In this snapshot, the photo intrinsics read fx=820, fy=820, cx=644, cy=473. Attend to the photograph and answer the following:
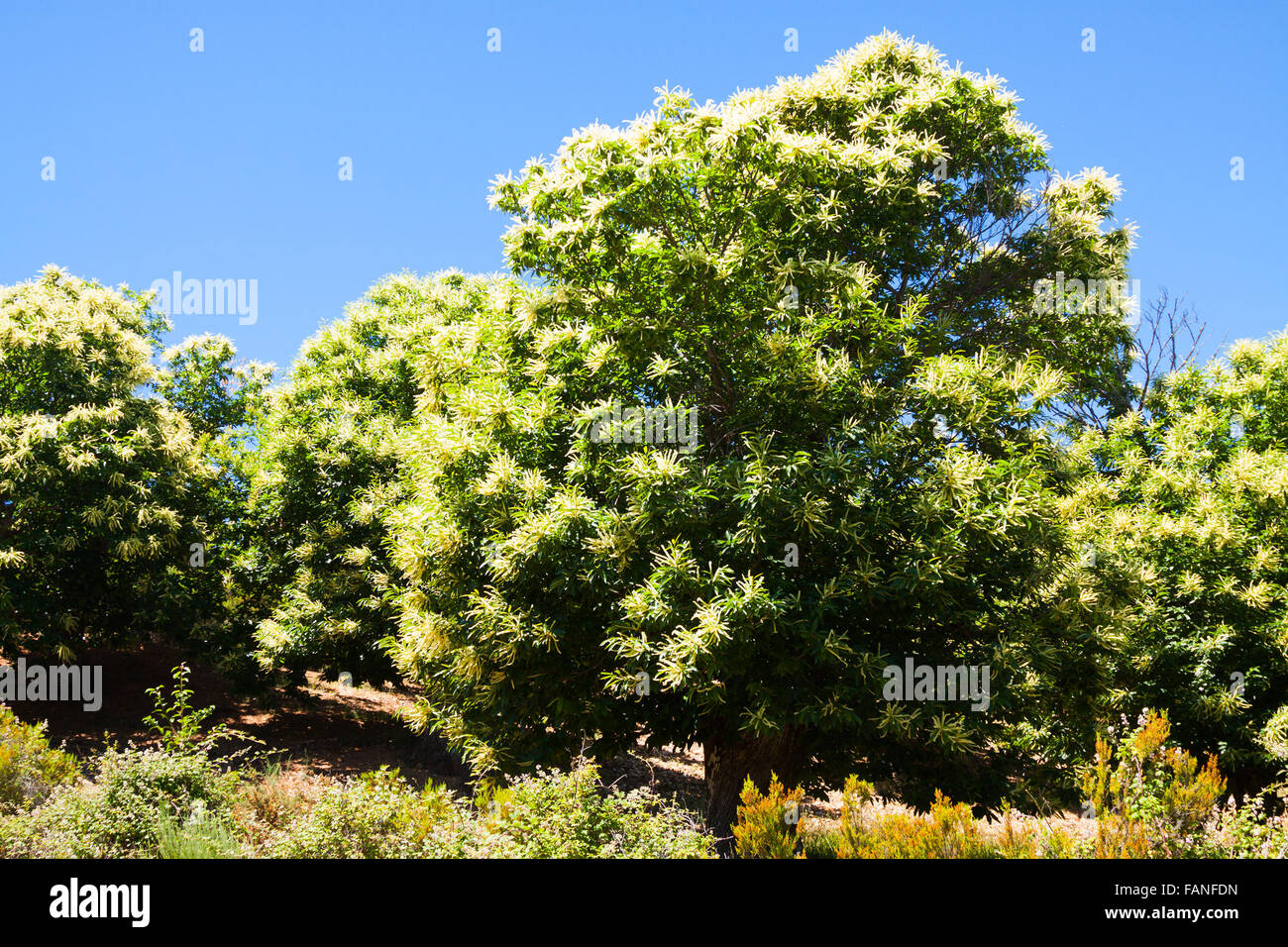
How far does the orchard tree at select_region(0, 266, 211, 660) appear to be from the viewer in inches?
639

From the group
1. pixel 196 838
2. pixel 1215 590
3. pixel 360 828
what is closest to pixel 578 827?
pixel 360 828

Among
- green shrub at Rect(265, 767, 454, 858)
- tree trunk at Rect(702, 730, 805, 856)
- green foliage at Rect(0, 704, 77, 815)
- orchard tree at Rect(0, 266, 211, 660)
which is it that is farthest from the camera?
orchard tree at Rect(0, 266, 211, 660)

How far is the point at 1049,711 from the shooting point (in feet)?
37.0


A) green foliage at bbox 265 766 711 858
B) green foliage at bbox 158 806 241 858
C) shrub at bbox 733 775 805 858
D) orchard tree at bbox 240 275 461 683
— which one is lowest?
green foliage at bbox 158 806 241 858

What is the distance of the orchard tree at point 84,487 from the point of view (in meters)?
16.2

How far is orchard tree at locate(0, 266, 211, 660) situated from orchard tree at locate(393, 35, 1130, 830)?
29.3 ft

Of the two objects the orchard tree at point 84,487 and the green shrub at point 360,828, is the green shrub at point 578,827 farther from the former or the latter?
the orchard tree at point 84,487

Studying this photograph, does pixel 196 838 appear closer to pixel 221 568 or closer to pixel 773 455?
pixel 773 455

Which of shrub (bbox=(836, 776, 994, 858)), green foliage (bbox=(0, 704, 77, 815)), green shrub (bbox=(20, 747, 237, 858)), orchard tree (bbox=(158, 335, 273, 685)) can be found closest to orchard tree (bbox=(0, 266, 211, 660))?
orchard tree (bbox=(158, 335, 273, 685))

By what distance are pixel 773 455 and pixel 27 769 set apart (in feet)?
33.9

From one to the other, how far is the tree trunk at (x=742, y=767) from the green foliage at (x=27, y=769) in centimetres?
828

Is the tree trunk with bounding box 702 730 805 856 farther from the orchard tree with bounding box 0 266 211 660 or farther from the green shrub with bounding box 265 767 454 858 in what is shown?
the orchard tree with bounding box 0 266 211 660
